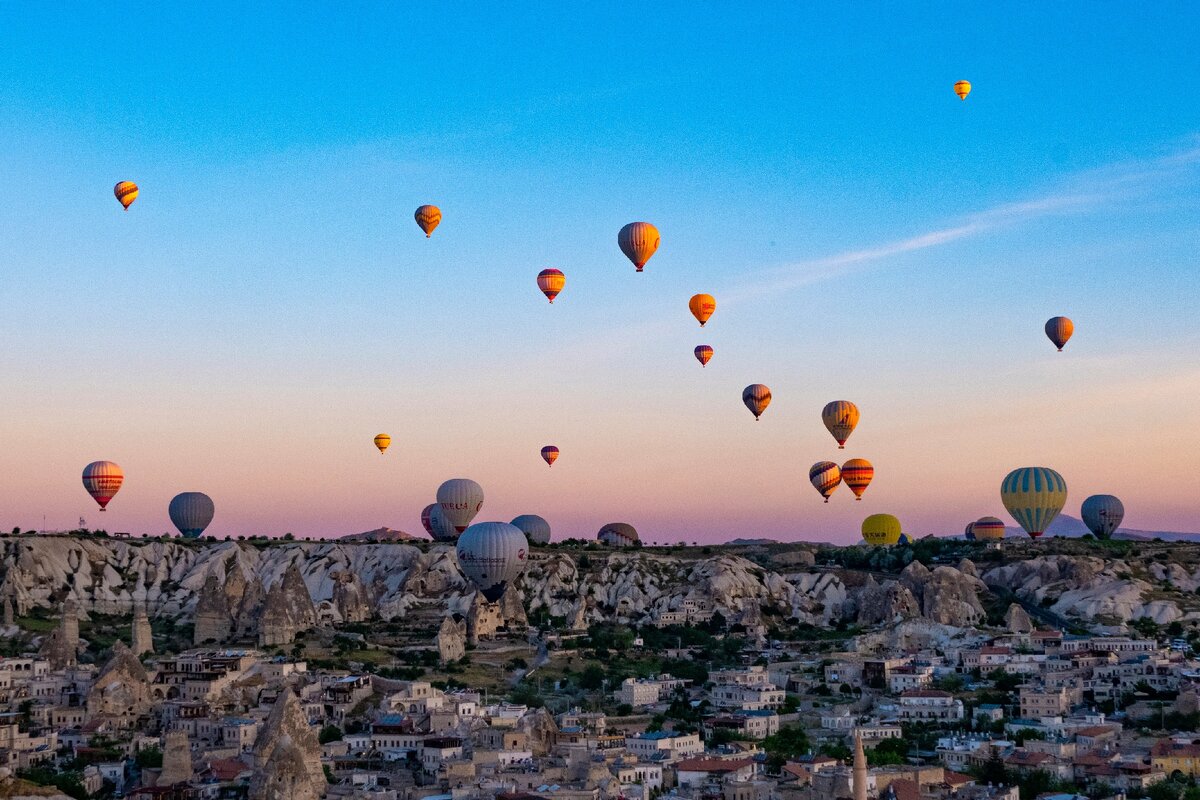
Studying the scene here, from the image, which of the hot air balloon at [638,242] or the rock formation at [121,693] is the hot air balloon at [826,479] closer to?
the hot air balloon at [638,242]

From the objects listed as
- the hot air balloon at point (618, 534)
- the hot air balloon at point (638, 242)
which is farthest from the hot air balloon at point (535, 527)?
the hot air balloon at point (638, 242)

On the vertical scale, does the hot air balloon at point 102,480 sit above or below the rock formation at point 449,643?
above

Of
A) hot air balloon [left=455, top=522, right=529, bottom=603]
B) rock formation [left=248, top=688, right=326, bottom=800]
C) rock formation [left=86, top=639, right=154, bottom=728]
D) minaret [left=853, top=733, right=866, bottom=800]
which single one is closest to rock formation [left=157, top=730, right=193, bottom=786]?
rock formation [left=248, top=688, right=326, bottom=800]

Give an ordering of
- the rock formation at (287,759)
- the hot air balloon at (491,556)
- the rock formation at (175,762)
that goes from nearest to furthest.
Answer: the rock formation at (287,759)
the rock formation at (175,762)
the hot air balloon at (491,556)

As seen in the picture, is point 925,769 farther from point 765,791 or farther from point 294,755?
point 294,755

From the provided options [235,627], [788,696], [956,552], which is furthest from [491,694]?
[956,552]

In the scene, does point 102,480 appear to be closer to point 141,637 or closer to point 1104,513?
point 141,637

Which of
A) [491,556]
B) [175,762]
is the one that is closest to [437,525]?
[491,556]
